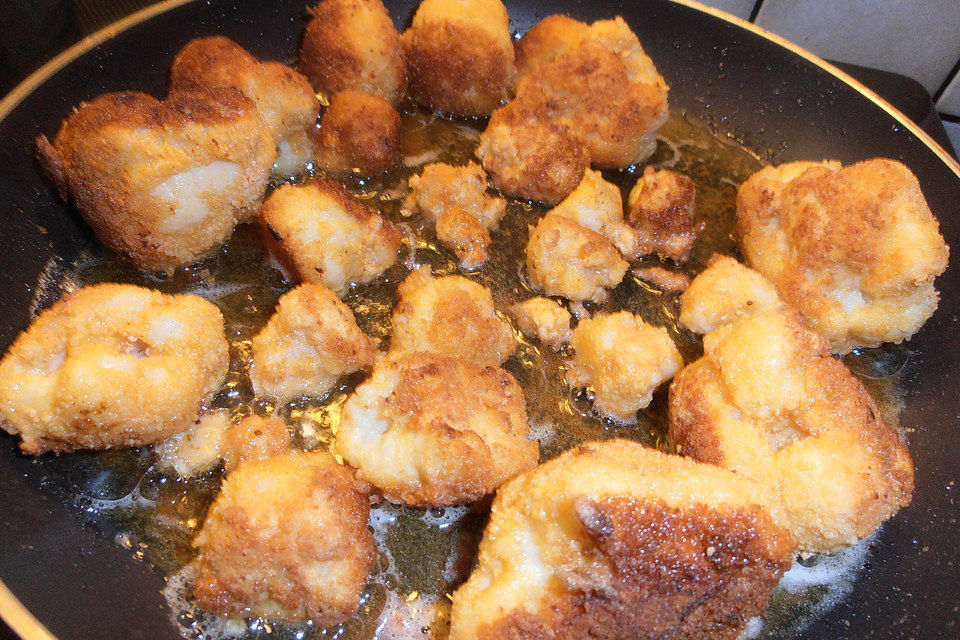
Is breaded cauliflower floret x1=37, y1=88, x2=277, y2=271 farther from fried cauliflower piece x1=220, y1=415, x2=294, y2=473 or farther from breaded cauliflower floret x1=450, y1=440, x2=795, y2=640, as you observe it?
breaded cauliflower floret x1=450, y1=440, x2=795, y2=640

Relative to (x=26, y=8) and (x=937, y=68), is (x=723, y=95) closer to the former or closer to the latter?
(x=937, y=68)

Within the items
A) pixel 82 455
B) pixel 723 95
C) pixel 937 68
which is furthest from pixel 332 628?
pixel 937 68

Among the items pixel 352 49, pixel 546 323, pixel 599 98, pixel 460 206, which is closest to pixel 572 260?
pixel 546 323

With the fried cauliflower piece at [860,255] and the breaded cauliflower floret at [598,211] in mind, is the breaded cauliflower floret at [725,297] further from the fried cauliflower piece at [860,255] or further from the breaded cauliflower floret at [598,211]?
the breaded cauliflower floret at [598,211]

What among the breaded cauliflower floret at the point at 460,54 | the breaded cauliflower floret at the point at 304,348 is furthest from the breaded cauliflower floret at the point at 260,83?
the breaded cauliflower floret at the point at 304,348

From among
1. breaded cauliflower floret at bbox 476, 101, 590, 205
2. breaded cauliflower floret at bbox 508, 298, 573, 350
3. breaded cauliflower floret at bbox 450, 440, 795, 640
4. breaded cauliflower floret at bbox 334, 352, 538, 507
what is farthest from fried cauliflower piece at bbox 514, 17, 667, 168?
breaded cauliflower floret at bbox 450, 440, 795, 640

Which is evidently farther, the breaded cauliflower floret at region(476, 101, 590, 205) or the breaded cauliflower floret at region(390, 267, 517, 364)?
the breaded cauliflower floret at region(476, 101, 590, 205)
